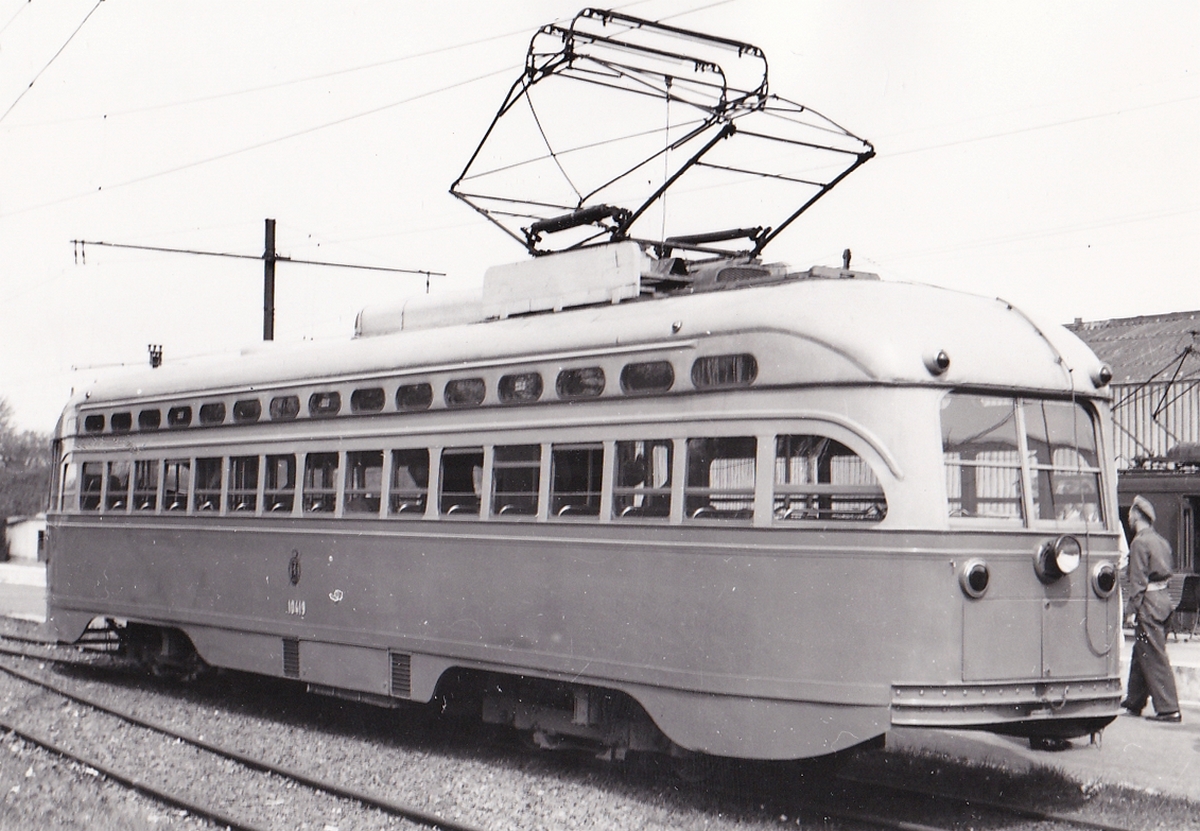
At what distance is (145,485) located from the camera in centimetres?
1303

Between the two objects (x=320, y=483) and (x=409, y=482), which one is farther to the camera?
(x=320, y=483)

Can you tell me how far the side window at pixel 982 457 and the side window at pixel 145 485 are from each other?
7964 millimetres

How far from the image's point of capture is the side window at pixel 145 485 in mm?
12891

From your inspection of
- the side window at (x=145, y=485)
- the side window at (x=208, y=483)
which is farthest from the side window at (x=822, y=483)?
the side window at (x=145, y=485)

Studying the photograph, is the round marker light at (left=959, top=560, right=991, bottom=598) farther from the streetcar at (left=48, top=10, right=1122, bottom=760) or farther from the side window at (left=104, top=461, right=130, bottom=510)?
the side window at (left=104, top=461, right=130, bottom=510)

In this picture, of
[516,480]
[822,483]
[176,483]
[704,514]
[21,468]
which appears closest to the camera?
[822,483]

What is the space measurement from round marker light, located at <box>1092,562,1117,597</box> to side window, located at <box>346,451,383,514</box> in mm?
4902

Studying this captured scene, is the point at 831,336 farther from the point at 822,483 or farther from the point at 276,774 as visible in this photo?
the point at 276,774

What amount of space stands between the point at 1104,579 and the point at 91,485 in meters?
9.94

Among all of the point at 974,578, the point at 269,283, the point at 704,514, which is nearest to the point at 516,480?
the point at 704,514

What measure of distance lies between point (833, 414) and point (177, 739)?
Answer: 6.21 m

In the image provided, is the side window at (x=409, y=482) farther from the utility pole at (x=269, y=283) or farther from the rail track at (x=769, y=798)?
the utility pole at (x=269, y=283)

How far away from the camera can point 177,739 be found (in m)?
10.9

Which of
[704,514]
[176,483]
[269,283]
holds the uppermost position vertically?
[269,283]
